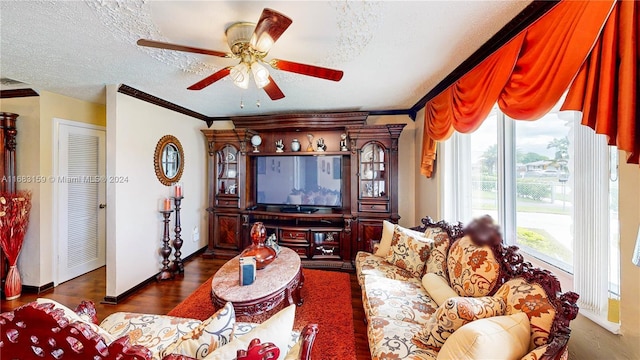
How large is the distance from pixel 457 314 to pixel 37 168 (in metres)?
4.15

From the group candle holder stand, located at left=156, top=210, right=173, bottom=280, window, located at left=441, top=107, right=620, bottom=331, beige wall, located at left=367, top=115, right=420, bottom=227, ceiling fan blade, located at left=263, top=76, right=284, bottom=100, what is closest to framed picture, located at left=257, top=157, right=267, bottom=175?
candle holder stand, located at left=156, top=210, right=173, bottom=280

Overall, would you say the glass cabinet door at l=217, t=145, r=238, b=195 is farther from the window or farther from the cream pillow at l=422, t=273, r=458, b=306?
the window

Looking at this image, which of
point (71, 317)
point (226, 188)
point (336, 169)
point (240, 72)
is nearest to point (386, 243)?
point (336, 169)

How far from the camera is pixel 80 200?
3.02m

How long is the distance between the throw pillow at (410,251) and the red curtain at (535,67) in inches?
40.7

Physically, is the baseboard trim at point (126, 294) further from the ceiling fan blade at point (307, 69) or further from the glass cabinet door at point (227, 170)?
the ceiling fan blade at point (307, 69)

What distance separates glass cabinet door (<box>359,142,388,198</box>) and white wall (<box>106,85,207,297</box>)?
8.62ft

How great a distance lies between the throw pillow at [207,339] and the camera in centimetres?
90

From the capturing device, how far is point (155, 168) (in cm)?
299

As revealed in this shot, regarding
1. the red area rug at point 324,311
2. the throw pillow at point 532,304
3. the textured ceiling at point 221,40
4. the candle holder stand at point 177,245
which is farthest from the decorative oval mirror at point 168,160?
the throw pillow at point 532,304

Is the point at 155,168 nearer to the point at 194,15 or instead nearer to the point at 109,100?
the point at 109,100

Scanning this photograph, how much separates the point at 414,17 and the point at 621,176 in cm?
123

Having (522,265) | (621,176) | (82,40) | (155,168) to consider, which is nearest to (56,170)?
(155,168)

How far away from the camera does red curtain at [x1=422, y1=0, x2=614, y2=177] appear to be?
0.99 metres
